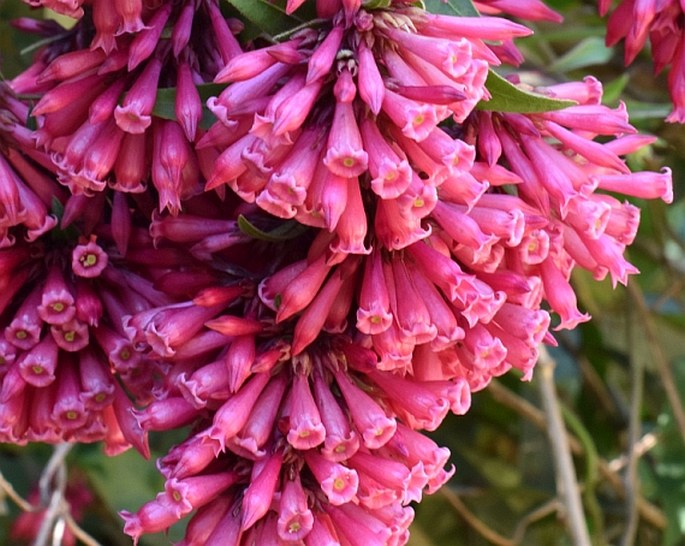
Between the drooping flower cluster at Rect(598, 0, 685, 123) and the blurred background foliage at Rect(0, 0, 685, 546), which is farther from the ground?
the drooping flower cluster at Rect(598, 0, 685, 123)

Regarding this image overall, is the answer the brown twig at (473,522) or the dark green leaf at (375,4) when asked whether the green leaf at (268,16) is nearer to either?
the dark green leaf at (375,4)

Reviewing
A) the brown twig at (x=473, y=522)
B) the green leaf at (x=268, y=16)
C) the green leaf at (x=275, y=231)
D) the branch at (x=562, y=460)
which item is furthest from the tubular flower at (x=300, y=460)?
the brown twig at (x=473, y=522)

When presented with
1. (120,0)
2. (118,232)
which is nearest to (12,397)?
(118,232)

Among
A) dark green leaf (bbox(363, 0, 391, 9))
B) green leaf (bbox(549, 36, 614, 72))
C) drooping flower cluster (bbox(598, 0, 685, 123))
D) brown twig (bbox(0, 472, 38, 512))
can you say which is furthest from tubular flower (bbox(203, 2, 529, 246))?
green leaf (bbox(549, 36, 614, 72))

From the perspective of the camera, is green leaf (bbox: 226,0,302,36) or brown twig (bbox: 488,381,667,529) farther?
brown twig (bbox: 488,381,667,529)

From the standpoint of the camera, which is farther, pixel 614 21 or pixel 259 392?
pixel 614 21

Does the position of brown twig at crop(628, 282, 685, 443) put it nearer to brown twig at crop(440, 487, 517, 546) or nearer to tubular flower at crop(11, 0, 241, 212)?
brown twig at crop(440, 487, 517, 546)

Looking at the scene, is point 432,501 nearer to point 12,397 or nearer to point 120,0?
point 12,397

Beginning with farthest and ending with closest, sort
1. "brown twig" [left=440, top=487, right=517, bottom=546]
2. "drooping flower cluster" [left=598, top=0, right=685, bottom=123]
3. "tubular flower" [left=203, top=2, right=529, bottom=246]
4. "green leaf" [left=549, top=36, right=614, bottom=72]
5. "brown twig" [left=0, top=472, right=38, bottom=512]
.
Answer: "brown twig" [left=440, top=487, right=517, bottom=546]
"green leaf" [left=549, top=36, right=614, bottom=72]
"brown twig" [left=0, top=472, right=38, bottom=512]
"drooping flower cluster" [left=598, top=0, right=685, bottom=123]
"tubular flower" [left=203, top=2, right=529, bottom=246]
